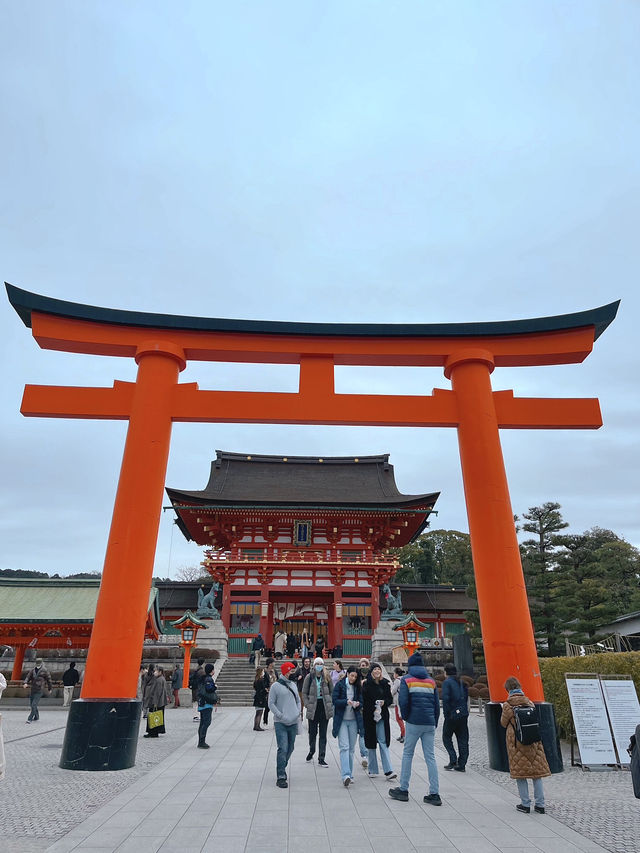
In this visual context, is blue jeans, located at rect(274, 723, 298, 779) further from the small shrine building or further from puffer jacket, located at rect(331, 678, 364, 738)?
the small shrine building

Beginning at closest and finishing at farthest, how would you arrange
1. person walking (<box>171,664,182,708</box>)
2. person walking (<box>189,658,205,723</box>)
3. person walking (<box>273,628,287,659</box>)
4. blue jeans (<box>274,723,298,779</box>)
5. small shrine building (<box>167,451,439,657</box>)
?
blue jeans (<box>274,723,298,779</box>)
person walking (<box>189,658,205,723</box>)
person walking (<box>171,664,182,708</box>)
small shrine building (<box>167,451,439,657</box>)
person walking (<box>273,628,287,659</box>)

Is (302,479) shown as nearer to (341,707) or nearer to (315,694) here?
(315,694)

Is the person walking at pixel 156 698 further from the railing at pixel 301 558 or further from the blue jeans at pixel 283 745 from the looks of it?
the railing at pixel 301 558

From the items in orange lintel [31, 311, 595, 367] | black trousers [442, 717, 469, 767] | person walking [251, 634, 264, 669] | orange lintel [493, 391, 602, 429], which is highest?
orange lintel [31, 311, 595, 367]

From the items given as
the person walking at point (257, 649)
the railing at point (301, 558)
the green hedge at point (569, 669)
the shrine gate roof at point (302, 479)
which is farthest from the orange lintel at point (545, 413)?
the railing at point (301, 558)

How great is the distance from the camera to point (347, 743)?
7.32m

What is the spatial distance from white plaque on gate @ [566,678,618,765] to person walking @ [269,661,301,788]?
14.4 ft

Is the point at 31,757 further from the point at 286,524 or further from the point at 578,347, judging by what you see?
the point at 286,524

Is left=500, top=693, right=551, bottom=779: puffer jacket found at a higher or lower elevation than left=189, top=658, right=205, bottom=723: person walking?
lower

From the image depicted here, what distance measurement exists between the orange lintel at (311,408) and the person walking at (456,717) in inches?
156

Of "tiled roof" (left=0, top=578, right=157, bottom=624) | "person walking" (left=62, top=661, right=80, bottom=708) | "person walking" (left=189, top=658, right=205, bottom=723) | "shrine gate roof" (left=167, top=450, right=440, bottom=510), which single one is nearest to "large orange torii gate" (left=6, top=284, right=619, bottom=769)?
"person walking" (left=189, top=658, right=205, bottom=723)

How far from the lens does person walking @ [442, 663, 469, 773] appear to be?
8.18 m

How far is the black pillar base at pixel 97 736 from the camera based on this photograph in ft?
24.3

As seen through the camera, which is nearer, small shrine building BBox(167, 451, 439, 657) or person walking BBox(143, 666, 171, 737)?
person walking BBox(143, 666, 171, 737)
